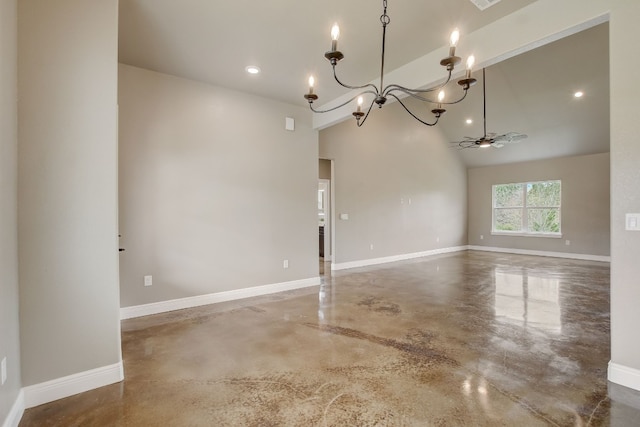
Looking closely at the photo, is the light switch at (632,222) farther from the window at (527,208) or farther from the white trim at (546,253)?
the window at (527,208)

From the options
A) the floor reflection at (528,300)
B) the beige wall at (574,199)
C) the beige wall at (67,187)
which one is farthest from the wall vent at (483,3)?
the beige wall at (574,199)

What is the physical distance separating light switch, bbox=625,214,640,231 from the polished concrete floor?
43.9 inches

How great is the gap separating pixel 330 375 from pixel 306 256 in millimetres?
2999

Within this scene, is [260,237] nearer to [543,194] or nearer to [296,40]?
[296,40]

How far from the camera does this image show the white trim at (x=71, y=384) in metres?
2.02

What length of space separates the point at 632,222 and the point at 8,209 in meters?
4.00

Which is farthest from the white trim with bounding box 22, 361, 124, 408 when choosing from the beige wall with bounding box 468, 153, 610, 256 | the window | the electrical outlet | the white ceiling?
the window

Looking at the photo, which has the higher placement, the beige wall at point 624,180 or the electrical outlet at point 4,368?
the beige wall at point 624,180

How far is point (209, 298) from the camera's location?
14.0 ft

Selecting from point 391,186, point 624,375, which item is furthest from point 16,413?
point 391,186

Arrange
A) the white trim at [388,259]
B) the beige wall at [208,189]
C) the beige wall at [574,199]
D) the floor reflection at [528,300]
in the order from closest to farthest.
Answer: the floor reflection at [528,300]
the beige wall at [208,189]
the white trim at [388,259]
the beige wall at [574,199]

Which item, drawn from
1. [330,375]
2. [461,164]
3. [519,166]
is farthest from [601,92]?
[330,375]

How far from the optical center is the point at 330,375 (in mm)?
2334

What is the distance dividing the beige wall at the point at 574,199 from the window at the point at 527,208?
0.17 m
